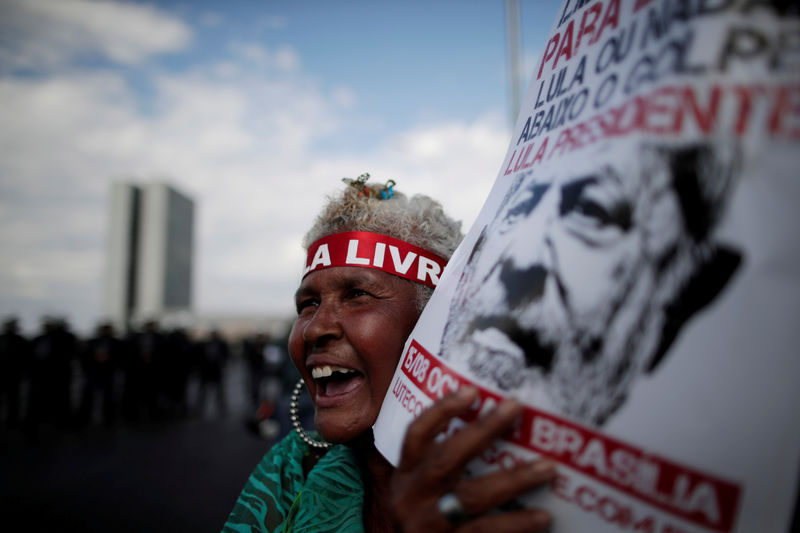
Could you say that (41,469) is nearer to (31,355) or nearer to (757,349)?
(31,355)

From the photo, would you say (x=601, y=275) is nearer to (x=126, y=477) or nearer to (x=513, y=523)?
(x=513, y=523)

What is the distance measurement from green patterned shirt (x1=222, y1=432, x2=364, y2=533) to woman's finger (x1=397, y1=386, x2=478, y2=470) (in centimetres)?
80

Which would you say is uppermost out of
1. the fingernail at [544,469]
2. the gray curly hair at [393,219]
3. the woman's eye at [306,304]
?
the gray curly hair at [393,219]

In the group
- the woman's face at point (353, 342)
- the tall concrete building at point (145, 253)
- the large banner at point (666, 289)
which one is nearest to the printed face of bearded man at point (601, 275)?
the large banner at point (666, 289)

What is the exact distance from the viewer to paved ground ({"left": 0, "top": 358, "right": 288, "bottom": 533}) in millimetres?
5176

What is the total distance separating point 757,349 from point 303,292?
1355 mm

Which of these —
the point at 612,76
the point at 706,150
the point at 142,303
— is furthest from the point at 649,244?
the point at 142,303

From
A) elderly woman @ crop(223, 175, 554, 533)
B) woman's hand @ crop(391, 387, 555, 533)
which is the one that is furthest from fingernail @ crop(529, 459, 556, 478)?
elderly woman @ crop(223, 175, 554, 533)

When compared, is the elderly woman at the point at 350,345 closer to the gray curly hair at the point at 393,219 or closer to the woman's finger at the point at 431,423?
the gray curly hair at the point at 393,219

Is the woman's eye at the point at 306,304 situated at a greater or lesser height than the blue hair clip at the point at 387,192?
lesser

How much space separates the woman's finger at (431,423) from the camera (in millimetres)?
774

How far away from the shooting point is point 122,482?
6.50m

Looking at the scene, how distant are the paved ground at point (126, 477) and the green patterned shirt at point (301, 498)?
3.87 m

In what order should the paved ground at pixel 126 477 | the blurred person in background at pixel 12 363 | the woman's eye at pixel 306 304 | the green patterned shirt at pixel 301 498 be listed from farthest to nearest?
the blurred person in background at pixel 12 363, the paved ground at pixel 126 477, the woman's eye at pixel 306 304, the green patterned shirt at pixel 301 498
